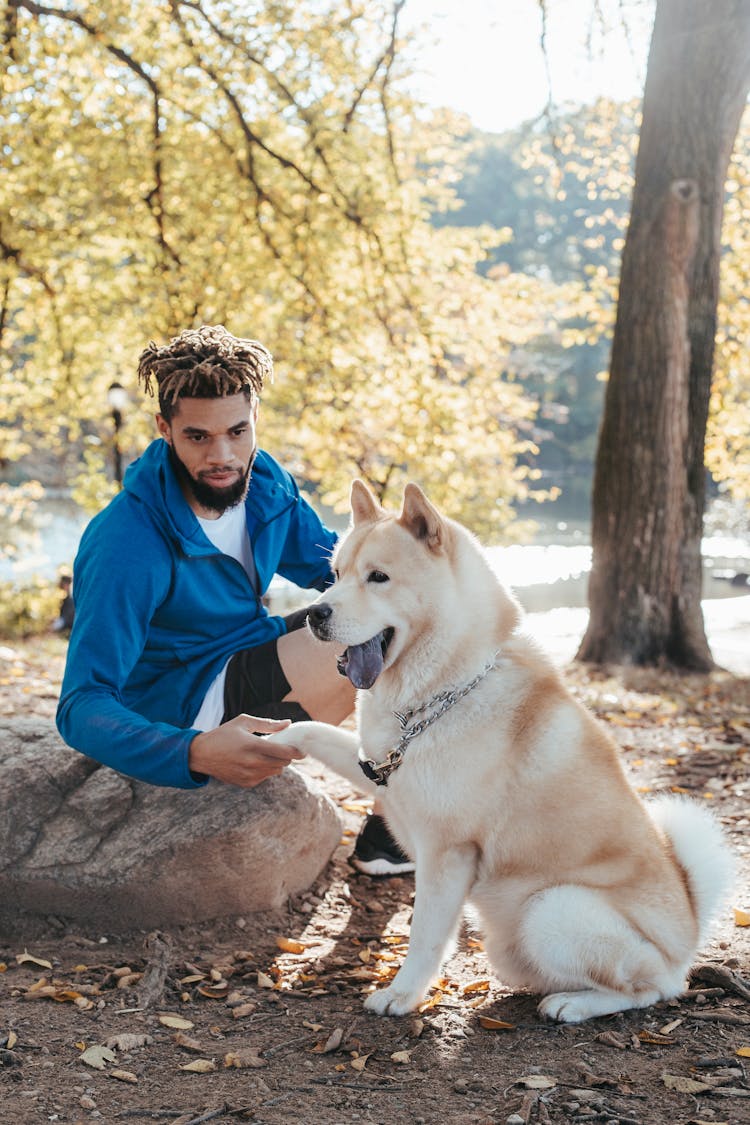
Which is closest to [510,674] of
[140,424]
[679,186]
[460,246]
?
[679,186]

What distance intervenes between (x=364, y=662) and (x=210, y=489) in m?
0.94

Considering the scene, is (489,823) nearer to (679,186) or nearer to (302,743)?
(302,743)

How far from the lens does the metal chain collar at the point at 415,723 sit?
2.67 metres

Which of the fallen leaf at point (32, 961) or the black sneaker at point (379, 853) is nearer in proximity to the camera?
the fallen leaf at point (32, 961)

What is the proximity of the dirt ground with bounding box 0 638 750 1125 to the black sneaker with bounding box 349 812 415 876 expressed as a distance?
0.20 ft

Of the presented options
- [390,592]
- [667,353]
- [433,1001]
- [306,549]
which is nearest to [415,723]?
[390,592]

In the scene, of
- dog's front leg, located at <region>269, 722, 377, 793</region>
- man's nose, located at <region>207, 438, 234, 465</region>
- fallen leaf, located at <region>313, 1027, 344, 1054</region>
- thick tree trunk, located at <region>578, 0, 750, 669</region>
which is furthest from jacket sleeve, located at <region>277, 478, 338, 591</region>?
thick tree trunk, located at <region>578, 0, 750, 669</region>

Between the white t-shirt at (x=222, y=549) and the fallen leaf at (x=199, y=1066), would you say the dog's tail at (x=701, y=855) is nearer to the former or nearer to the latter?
the fallen leaf at (x=199, y=1066)

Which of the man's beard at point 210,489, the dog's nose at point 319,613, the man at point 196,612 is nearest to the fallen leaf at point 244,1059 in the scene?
the man at point 196,612

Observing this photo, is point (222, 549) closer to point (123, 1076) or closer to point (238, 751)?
point (238, 751)

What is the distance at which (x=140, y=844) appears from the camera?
3.17 m

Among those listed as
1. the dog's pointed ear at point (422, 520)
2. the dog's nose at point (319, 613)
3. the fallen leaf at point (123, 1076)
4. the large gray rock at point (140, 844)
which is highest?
the dog's pointed ear at point (422, 520)

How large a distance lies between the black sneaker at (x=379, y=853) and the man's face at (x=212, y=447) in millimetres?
1321

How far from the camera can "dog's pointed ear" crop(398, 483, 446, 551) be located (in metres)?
2.59
